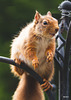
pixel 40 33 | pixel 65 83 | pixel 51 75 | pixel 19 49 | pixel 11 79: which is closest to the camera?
pixel 65 83

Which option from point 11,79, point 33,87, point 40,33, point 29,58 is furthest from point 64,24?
point 11,79

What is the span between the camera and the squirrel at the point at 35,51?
1.92 m

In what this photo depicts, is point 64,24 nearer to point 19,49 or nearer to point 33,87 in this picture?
point 19,49

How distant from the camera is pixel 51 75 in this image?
222 centimetres

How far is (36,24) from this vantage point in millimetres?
2004

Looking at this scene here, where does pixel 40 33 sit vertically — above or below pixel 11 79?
above

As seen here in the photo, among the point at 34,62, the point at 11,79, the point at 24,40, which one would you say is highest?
the point at 24,40

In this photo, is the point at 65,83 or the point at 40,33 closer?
the point at 65,83

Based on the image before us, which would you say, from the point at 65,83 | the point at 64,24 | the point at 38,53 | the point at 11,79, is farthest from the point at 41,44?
the point at 11,79

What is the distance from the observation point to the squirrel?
6.30ft

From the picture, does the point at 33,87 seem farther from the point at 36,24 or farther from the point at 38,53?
the point at 36,24

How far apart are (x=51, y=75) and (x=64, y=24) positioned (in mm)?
436

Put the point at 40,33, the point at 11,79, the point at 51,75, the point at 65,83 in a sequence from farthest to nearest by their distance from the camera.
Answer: the point at 11,79 < the point at 51,75 < the point at 40,33 < the point at 65,83

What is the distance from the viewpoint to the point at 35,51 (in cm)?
202
